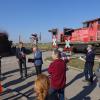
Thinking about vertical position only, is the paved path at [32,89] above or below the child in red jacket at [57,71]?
below

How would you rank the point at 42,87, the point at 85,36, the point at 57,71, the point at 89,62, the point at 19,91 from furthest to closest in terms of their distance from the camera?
the point at 85,36
the point at 89,62
the point at 19,91
the point at 57,71
the point at 42,87

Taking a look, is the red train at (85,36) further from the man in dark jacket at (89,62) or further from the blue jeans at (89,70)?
the man in dark jacket at (89,62)

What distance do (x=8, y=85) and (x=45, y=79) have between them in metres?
10.2

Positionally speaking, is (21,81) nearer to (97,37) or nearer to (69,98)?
(69,98)

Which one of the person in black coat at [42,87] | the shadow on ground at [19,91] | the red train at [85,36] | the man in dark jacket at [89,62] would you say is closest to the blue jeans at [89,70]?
the man in dark jacket at [89,62]

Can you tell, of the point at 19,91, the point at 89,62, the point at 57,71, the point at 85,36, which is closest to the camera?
the point at 57,71

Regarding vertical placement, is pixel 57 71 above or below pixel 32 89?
above

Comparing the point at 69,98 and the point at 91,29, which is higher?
the point at 91,29

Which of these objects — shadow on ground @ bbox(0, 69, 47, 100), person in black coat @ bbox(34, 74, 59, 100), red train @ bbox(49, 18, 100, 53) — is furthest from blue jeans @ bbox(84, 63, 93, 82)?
red train @ bbox(49, 18, 100, 53)

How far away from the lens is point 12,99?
12453 millimetres

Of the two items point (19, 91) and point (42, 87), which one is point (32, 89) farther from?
point (42, 87)

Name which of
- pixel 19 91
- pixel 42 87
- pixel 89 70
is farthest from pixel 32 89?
pixel 42 87

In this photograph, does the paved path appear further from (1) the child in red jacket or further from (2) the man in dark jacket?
(1) the child in red jacket

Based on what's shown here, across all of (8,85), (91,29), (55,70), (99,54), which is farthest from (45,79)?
(91,29)
